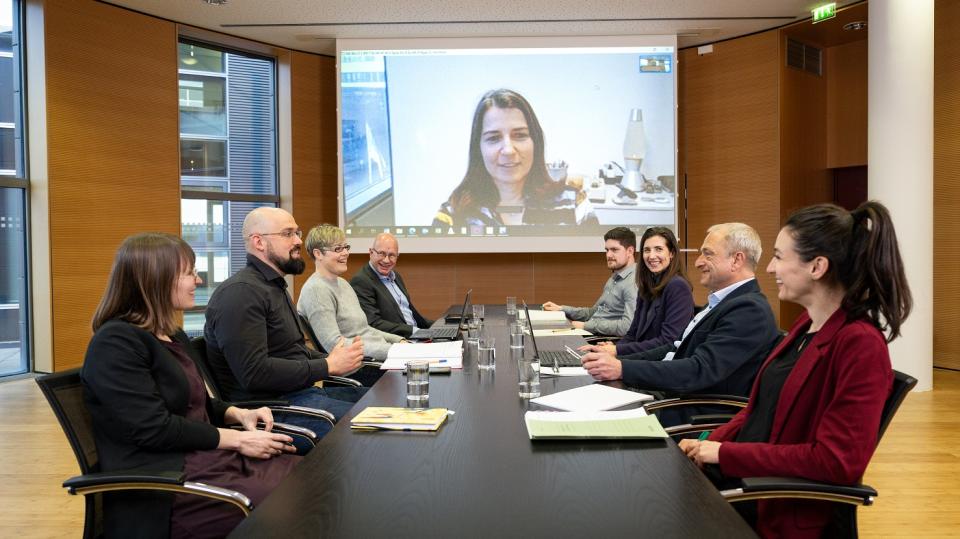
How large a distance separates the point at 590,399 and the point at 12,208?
6.45 metres

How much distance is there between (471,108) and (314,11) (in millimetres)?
1972

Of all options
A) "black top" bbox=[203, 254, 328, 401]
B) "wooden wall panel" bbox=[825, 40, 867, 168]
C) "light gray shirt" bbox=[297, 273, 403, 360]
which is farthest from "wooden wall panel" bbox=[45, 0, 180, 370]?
"wooden wall panel" bbox=[825, 40, 867, 168]

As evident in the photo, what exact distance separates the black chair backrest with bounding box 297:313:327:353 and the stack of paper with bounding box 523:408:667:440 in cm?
183

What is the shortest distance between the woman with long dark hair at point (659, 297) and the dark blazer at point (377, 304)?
1.64 meters

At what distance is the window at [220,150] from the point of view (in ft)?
26.9

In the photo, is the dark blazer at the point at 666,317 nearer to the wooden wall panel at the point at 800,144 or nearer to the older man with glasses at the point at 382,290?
the older man with glasses at the point at 382,290

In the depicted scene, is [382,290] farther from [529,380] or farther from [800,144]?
[800,144]

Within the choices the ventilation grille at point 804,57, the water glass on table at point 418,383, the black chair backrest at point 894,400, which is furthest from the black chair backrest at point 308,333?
the ventilation grille at point 804,57

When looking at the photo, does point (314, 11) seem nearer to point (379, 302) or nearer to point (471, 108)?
point (471, 108)

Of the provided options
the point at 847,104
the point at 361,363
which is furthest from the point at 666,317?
the point at 847,104

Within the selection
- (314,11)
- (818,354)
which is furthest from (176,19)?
(818,354)

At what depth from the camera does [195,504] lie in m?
1.95

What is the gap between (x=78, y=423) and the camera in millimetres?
1923

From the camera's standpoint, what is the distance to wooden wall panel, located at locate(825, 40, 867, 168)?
849 cm
